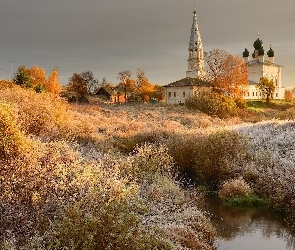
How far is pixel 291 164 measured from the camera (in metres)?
21.6

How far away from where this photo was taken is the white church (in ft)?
223

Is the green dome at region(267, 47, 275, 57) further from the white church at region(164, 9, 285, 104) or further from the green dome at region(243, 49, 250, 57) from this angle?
the green dome at region(243, 49, 250, 57)

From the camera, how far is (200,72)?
266ft

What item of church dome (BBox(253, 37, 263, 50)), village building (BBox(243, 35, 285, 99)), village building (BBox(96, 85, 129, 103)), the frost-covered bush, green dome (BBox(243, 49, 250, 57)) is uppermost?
church dome (BBox(253, 37, 263, 50))

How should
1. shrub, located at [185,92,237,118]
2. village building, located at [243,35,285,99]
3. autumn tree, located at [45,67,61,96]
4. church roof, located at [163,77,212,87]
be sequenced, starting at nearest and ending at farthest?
shrub, located at [185,92,237,118] → church roof, located at [163,77,212,87] → autumn tree, located at [45,67,61,96] → village building, located at [243,35,285,99]

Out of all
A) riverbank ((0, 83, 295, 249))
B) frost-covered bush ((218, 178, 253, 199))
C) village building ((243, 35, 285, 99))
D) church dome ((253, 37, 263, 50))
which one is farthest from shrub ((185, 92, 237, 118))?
church dome ((253, 37, 263, 50))

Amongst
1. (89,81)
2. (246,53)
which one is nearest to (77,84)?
(89,81)

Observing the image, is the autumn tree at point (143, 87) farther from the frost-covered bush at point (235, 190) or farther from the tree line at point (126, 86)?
the frost-covered bush at point (235, 190)

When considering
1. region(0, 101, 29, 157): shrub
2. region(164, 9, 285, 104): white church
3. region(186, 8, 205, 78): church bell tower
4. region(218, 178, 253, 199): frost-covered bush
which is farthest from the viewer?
region(186, 8, 205, 78): church bell tower

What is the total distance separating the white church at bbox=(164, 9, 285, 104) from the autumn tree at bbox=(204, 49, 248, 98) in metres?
2.24

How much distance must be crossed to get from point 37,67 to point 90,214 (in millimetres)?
79149

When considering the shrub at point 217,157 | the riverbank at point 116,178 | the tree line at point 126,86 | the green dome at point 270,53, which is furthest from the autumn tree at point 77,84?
the shrub at point 217,157

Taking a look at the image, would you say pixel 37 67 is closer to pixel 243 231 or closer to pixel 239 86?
pixel 239 86

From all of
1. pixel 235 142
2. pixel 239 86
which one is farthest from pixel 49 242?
pixel 239 86
